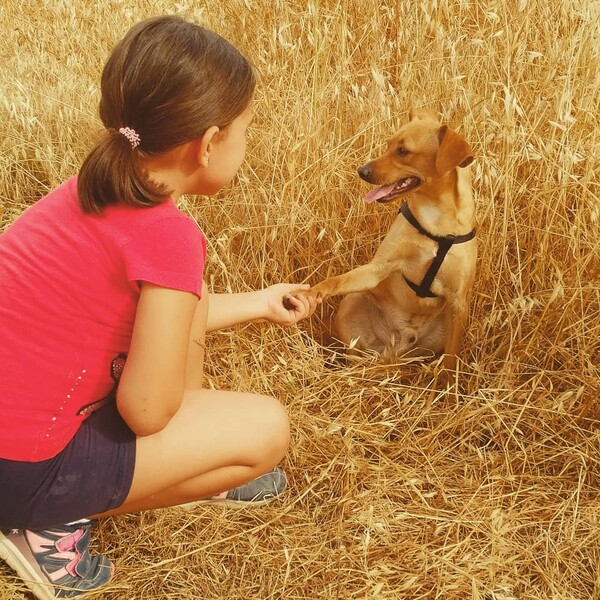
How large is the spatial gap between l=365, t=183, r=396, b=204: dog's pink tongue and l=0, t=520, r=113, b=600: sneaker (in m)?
1.33

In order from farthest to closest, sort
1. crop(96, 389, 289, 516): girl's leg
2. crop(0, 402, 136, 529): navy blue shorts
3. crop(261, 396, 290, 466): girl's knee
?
crop(261, 396, 290, 466): girl's knee
crop(96, 389, 289, 516): girl's leg
crop(0, 402, 136, 529): navy blue shorts

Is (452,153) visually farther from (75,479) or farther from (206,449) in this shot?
(75,479)

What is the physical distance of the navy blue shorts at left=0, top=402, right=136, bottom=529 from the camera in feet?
4.83

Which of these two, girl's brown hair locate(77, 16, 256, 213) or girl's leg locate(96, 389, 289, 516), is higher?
girl's brown hair locate(77, 16, 256, 213)

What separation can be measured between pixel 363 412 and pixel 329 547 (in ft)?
1.77

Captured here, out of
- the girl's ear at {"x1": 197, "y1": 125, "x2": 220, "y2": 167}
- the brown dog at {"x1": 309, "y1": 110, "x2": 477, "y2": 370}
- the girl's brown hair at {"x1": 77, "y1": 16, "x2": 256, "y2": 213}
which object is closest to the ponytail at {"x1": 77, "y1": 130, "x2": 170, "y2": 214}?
the girl's brown hair at {"x1": 77, "y1": 16, "x2": 256, "y2": 213}

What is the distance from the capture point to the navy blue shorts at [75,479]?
147 centimetres

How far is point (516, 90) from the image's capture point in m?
2.48

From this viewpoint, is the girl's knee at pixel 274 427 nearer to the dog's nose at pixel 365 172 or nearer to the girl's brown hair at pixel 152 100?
the girl's brown hair at pixel 152 100

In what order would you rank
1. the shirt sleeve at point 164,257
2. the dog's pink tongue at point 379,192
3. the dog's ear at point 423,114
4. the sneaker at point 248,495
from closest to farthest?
the shirt sleeve at point 164,257
the sneaker at point 248,495
the dog's pink tongue at point 379,192
the dog's ear at point 423,114

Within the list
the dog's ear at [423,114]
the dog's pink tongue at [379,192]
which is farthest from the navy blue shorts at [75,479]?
the dog's ear at [423,114]

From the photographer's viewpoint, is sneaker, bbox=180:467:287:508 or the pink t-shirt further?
sneaker, bbox=180:467:287:508

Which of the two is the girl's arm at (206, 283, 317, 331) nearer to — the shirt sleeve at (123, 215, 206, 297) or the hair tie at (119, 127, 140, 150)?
the shirt sleeve at (123, 215, 206, 297)

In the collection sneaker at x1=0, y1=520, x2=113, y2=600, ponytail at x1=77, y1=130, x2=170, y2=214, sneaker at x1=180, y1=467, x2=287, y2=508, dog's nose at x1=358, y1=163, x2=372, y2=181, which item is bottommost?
sneaker at x1=180, y1=467, x2=287, y2=508
